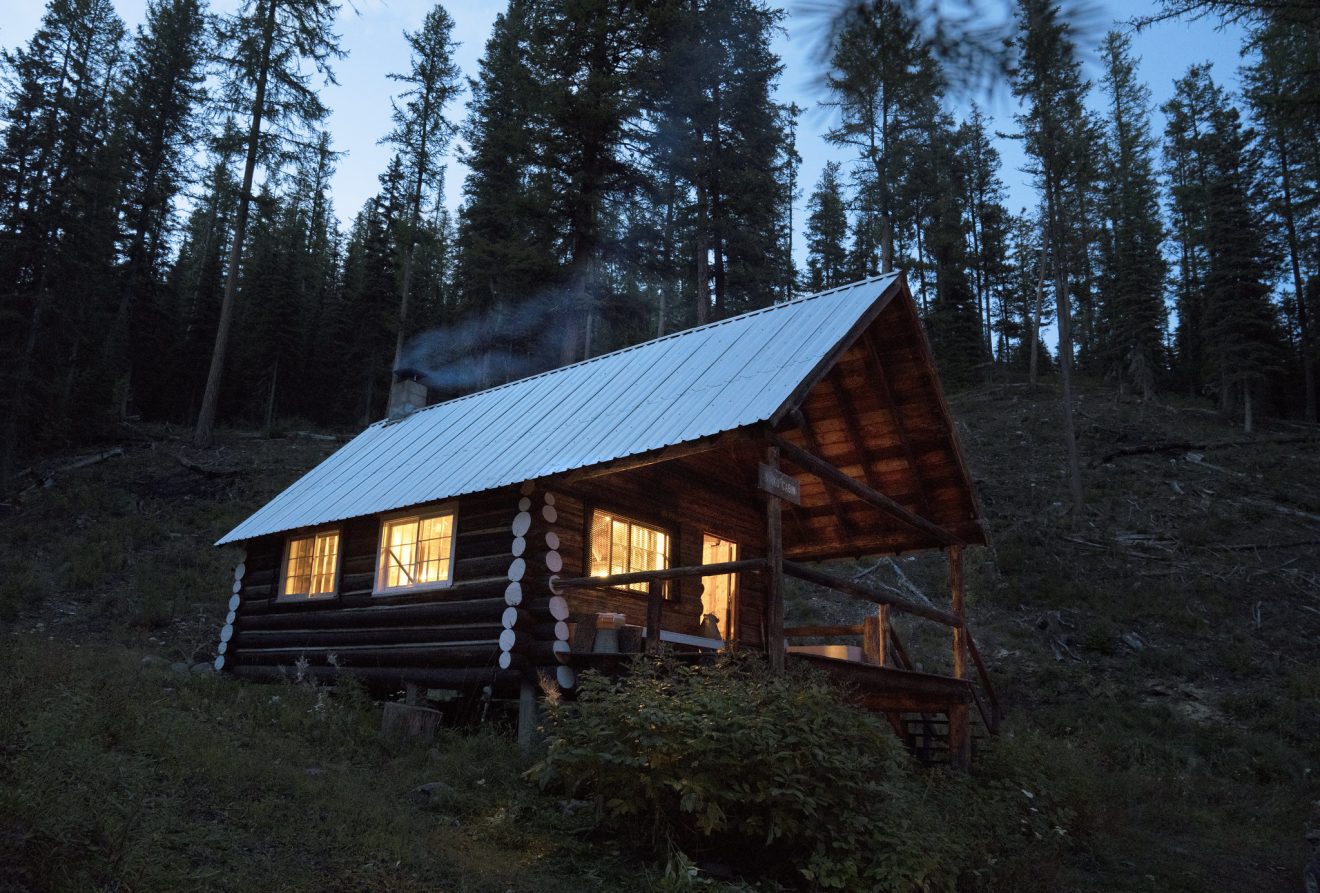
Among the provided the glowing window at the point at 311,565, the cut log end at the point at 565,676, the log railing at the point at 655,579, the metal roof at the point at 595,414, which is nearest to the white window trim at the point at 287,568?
the glowing window at the point at 311,565

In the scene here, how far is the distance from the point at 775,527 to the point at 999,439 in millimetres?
29142

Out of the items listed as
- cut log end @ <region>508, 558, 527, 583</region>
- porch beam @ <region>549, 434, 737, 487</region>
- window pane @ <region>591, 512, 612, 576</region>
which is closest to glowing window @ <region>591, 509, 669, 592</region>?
window pane @ <region>591, 512, 612, 576</region>

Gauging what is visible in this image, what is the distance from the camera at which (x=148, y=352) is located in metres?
39.6

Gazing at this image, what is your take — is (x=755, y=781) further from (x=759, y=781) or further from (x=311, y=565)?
(x=311, y=565)

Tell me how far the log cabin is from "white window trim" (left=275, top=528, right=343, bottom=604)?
0.14 feet

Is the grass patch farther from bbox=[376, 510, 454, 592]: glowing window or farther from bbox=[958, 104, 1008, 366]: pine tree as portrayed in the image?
bbox=[958, 104, 1008, 366]: pine tree

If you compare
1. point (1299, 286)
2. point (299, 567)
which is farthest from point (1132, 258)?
point (299, 567)

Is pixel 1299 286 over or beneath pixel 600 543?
over

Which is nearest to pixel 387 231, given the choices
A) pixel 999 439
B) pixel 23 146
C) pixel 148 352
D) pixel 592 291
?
pixel 148 352

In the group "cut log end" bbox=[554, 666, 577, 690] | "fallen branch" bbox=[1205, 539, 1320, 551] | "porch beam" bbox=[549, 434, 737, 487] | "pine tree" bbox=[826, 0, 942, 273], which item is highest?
"pine tree" bbox=[826, 0, 942, 273]

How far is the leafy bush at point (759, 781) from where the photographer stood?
7.04 meters

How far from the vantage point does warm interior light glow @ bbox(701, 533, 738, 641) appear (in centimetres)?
1531

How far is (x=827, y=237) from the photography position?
52.9 m

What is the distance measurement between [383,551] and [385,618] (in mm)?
1088
